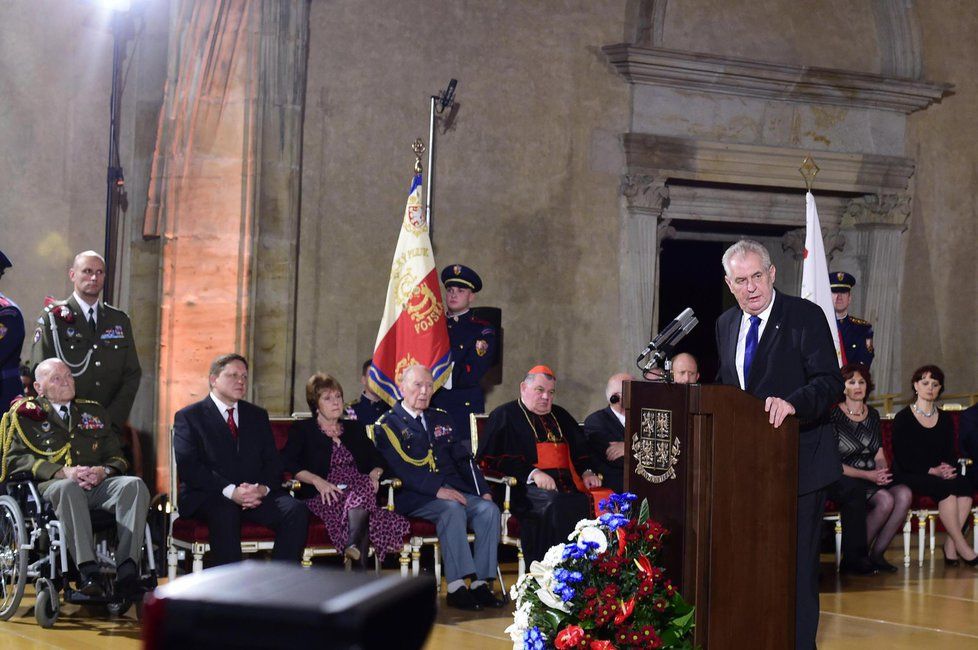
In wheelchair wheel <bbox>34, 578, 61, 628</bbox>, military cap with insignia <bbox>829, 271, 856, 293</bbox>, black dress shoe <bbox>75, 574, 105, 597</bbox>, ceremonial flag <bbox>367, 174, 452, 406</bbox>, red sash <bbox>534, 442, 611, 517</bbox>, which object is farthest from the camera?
military cap with insignia <bbox>829, 271, 856, 293</bbox>

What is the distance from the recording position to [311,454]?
21.6 feet

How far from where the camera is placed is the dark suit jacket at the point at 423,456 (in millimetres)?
6707

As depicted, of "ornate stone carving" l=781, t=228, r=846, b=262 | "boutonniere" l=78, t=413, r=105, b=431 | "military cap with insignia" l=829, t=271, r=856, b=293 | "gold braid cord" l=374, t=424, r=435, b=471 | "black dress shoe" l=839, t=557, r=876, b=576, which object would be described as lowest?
"black dress shoe" l=839, t=557, r=876, b=576

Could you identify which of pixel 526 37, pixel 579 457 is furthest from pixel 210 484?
pixel 526 37

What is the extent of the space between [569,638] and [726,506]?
0.61m

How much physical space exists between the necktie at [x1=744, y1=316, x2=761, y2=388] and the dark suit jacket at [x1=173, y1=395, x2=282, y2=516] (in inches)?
111

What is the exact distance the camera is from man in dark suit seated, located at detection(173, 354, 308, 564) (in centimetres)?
603

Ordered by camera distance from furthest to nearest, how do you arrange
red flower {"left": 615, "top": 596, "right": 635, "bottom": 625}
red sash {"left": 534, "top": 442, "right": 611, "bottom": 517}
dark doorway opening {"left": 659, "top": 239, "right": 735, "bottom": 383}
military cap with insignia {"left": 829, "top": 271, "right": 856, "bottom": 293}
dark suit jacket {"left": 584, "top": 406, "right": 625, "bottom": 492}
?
dark doorway opening {"left": 659, "top": 239, "right": 735, "bottom": 383} < military cap with insignia {"left": 829, "top": 271, "right": 856, "bottom": 293} < dark suit jacket {"left": 584, "top": 406, "right": 625, "bottom": 492} < red sash {"left": 534, "top": 442, "right": 611, "bottom": 517} < red flower {"left": 615, "top": 596, "right": 635, "bottom": 625}

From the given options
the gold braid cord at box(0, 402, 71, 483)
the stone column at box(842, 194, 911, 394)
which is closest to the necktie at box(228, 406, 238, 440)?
the gold braid cord at box(0, 402, 71, 483)

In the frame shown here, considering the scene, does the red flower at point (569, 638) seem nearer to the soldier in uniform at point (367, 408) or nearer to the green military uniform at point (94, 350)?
the green military uniform at point (94, 350)

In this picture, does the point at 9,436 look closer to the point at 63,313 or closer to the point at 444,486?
the point at 63,313

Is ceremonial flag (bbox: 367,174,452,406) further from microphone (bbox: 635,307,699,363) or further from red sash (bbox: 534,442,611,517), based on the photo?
Result: microphone (bbox: 635,307,699,363)

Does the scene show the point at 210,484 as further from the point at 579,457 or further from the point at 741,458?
the point at 741,458

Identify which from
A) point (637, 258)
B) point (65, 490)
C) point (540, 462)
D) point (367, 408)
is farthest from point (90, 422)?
point (637, 258)
